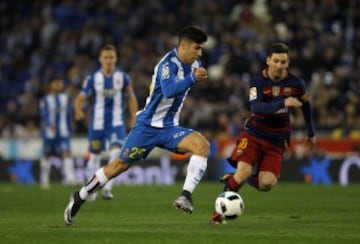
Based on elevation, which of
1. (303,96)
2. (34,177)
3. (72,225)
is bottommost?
(34,177)

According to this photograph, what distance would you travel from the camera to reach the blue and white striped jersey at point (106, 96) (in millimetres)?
16000

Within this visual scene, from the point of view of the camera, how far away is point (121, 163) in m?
10.8

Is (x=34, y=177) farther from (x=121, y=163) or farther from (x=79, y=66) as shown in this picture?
(x=121, y=163)

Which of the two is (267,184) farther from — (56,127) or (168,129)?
(56,127)

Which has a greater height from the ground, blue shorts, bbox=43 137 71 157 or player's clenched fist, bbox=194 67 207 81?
player's clenched fist, bbox=194 67 207 81

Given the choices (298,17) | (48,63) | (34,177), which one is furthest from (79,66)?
(298,17)

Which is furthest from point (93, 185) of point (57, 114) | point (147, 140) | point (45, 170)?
point (45, 170)

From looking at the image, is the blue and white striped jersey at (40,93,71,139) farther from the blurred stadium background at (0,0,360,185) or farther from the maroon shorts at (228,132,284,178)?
the maroon shorts at (228,132,284,178)

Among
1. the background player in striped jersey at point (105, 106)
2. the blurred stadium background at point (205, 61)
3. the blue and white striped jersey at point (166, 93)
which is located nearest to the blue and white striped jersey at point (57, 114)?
Result: the blurred stadium background at point (205, 61)

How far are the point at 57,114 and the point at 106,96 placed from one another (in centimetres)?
608

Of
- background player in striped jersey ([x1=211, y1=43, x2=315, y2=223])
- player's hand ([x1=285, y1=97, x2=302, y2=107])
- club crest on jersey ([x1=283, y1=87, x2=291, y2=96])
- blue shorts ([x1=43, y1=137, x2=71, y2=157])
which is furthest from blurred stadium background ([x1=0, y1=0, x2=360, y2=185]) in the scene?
player's hand ([x1=285, y1=97, x2=302, y2=107])

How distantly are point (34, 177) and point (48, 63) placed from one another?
5.49m

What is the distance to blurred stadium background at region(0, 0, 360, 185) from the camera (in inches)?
887

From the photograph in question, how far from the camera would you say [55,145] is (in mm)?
22328
